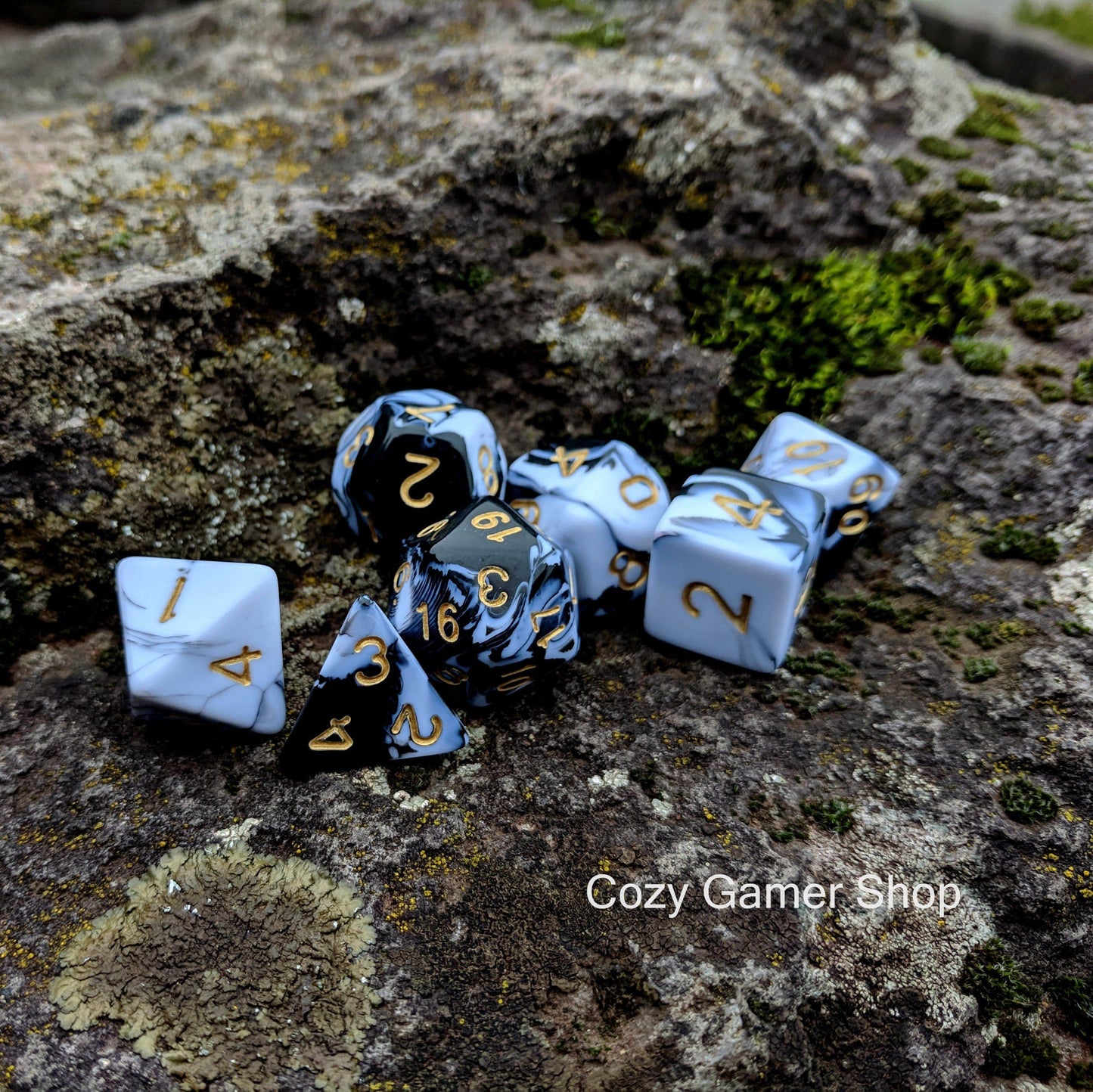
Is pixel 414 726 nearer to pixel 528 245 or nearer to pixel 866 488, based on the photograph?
pixel 866 488

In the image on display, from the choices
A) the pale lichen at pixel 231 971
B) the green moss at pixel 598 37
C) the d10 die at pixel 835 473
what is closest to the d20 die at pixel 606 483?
Answer: the d10 die at pixel 835 473

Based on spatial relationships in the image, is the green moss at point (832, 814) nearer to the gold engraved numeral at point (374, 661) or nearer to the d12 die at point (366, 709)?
the d12 die at point (366, 709)

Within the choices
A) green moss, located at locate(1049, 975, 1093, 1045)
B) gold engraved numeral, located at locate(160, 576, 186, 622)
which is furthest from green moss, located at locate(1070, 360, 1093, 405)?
gold engraved numeral, located at locate(160, 576, 186, 622)

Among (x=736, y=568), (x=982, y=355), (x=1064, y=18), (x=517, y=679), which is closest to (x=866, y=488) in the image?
(x=736, y=568)

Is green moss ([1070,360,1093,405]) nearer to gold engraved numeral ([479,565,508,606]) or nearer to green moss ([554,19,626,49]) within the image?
gold engraved numeral ([479,565,508,606])

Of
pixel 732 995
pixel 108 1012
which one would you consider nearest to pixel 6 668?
pixel 108 1012

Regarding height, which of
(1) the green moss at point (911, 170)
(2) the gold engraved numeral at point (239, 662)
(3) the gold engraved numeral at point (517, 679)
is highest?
(1) the green moss at point (911, 170)

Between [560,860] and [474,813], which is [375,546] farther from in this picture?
[560,860]
